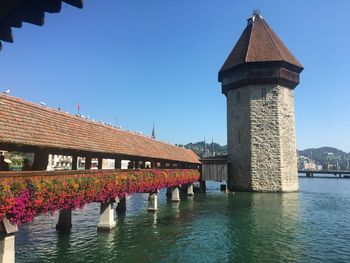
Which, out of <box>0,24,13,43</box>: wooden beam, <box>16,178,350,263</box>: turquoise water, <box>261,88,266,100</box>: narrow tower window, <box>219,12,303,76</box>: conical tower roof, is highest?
<box>219,12,303,76</box>: conical tower roof

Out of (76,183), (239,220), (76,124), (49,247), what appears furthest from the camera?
(239,220)

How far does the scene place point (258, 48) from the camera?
3981 cm

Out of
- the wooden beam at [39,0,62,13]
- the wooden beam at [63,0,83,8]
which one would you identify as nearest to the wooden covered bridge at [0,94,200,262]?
the wooden beam at [39,0,62,13]

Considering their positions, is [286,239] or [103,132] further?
[103,132]

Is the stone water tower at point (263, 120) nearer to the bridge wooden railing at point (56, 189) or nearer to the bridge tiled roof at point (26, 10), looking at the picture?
the bridge wooden railing at point (56, 189)

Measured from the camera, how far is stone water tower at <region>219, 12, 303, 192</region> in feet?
121

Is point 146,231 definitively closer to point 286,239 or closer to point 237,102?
point 286,239

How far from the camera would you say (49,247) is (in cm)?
1290

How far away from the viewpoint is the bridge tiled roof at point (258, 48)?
38312mm

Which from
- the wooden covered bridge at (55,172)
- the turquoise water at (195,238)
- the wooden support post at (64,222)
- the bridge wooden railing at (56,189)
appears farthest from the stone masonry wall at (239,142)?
the wooden support post at (64,222)

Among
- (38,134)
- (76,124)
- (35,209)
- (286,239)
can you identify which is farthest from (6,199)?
(286,239)

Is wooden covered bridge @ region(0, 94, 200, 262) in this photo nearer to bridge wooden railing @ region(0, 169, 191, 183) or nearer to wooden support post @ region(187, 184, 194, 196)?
bridge wooden railing @ region(0, 169, 191, 183)

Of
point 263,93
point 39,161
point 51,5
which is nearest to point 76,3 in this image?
point 51,5

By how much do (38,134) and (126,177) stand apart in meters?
6.63
